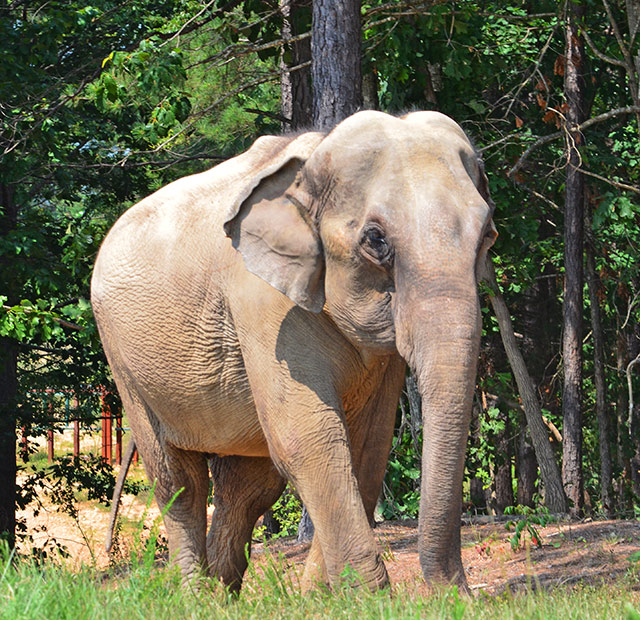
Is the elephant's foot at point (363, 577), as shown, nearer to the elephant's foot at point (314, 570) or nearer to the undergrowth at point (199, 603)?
the undergrowth at point (199, 603)

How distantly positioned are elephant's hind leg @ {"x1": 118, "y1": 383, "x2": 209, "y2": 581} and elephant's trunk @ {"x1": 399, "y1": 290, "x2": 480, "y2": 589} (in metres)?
2.34

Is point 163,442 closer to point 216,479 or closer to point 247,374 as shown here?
point 216,479

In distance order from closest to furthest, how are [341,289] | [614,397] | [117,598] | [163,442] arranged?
[117,598] → [341,289] → [163,442] → [614,397]

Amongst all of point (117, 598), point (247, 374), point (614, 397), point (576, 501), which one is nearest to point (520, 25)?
point (576, 501)

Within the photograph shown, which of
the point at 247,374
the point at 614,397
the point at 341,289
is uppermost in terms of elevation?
the point at 341,289

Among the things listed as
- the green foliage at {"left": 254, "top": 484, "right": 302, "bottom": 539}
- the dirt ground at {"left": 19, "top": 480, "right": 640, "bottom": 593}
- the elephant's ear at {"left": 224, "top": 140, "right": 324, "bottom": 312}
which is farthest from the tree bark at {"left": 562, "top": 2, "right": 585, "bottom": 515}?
the elephant's ear at {"left": 224, "top": 140, "right": 324, "bottom": 312}

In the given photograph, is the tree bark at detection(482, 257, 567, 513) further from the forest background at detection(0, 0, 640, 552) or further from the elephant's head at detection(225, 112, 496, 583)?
the elephant's head at detection(225, 112, 496, 583)

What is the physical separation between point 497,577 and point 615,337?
13955 millimetres

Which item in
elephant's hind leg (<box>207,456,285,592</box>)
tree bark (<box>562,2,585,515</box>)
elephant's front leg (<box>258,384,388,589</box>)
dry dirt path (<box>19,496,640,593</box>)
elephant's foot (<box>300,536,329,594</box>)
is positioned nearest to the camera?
elephant's front leg (<box>258,384,388,589</box>)

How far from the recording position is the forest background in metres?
10.8

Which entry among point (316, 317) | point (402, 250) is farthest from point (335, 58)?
point (402, 250)

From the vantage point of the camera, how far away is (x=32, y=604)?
3.37 meters

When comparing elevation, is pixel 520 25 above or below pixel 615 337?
above

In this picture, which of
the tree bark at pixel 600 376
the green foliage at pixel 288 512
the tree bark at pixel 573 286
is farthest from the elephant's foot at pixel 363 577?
the tree bark at pixel 600 376
